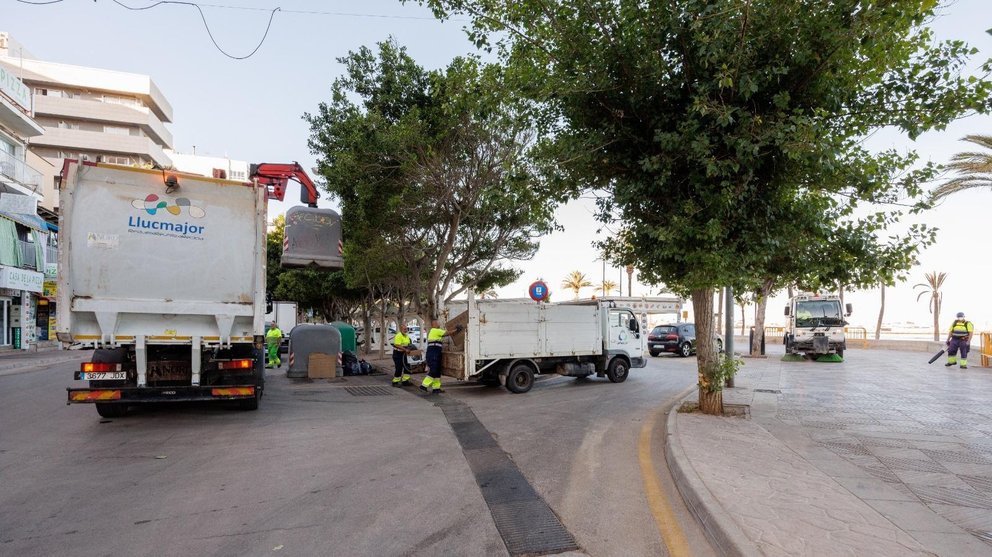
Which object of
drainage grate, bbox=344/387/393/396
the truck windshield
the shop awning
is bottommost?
drainage grate, bbox=344/387/393/396

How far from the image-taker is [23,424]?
8.62 metres

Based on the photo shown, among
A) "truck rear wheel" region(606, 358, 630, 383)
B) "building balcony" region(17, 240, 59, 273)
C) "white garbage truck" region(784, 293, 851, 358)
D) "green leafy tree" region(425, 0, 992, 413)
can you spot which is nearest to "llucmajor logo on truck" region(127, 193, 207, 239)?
"green leafy tree" region(425, 0, 992, 413)

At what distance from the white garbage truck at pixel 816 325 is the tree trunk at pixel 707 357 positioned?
15862 mm

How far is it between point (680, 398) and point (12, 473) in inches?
411

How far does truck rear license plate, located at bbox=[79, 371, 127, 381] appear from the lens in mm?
8258

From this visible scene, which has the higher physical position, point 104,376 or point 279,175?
point 279,175

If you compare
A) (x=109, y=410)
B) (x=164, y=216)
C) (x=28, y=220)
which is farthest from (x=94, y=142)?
(x=164, y=216)

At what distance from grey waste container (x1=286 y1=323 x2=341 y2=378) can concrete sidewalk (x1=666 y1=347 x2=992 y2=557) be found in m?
10.9

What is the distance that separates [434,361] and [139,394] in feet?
19.6

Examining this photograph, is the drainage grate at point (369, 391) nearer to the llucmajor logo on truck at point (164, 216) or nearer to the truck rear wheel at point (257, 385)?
the truck rear wheel at point (257, 385)

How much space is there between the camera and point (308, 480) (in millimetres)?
5625

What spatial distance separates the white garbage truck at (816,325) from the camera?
22.2 m

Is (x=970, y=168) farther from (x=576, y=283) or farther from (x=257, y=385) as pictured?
(x=576, y=283)

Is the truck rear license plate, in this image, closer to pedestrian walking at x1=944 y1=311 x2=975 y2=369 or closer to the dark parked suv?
pedestrian walking at x1=944 y1=311 x2=975 y2=369
